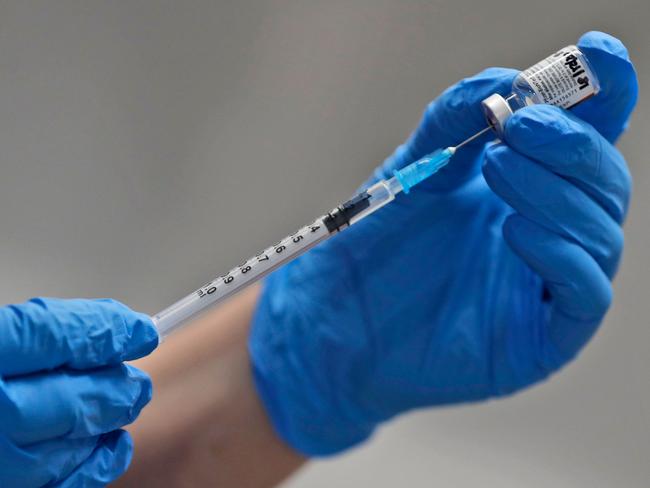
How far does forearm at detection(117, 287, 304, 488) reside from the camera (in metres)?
1.30

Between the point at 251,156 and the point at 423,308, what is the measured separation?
2.47 ft

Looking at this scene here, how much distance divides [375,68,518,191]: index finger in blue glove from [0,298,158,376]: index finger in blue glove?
52cm

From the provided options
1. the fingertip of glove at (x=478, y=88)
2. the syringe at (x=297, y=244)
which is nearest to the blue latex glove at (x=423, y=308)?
the fingertip of glove at (x=478, y=88)

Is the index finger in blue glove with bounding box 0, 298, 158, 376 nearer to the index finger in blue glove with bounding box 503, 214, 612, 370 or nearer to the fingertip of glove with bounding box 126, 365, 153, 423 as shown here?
the fingertip of glove with bounding box 126, 365, 153, 423

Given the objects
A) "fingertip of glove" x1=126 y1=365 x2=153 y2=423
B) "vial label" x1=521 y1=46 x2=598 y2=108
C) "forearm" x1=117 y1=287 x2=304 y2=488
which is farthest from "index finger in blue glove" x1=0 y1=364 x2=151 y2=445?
"vial label" x1=521 y1=46 x2=598 y2=108

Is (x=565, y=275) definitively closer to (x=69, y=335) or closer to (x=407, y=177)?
(x=407, y=177)

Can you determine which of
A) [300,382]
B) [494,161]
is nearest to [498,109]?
[494,161]

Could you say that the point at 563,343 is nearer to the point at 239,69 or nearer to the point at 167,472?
the point at 167,472

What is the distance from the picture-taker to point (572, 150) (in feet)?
3.29

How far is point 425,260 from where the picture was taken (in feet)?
4.24

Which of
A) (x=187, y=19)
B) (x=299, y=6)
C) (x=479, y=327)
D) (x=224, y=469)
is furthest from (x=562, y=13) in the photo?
(x=224, y=469)

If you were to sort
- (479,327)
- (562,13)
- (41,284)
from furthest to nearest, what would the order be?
1. (41,284)
2. (562,13)
3. (479,327)

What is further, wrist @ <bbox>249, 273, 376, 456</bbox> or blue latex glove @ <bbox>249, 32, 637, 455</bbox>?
wrist @ <bbox>249, 273, 376, 456</bbox>

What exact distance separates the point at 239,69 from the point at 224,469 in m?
0.99
